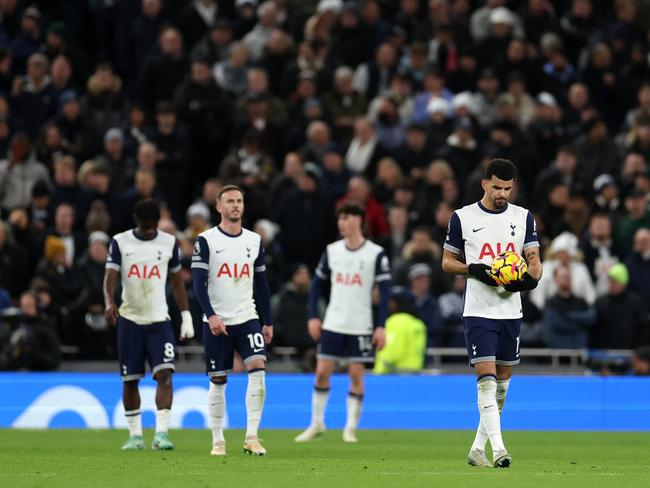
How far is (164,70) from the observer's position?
87.6ft

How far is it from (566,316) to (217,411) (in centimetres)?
862

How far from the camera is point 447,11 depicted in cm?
2791

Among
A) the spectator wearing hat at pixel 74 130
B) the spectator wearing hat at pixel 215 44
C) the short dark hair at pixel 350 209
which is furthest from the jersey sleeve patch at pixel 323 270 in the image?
the spectator wearing hat at pixel 215 44

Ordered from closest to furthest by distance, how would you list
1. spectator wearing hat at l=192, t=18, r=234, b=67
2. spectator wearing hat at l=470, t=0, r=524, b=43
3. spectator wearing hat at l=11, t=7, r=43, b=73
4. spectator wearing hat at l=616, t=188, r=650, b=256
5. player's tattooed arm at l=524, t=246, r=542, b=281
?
1. player's tattooed arm at l=524, t=246, r=542, b=281
2. spectator wearing hat at l=616, t=188, r=650, b=256
3. spectator wearing hat at l=192, t=18, r=234, b=67
4. spectator wearing hat at l=11, t=7, r=43, b=73
5. spectator wearing hat at l=470, t=0, r=524, b=43

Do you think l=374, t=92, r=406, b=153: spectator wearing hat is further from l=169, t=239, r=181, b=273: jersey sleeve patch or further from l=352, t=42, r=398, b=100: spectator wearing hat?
l=169, t=239, r=181, b=273: jersey sleeve patch

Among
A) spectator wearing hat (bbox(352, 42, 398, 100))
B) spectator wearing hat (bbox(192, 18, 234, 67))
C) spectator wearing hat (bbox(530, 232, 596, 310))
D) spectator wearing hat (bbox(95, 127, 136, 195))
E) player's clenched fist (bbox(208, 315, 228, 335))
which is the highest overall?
spectator wearing hat (bbox(192, 18, 234, 67))

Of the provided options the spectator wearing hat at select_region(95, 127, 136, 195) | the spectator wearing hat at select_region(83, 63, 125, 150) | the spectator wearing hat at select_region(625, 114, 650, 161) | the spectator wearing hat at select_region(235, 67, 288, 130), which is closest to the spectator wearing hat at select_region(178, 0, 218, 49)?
the spectator wearing hat at select_region(83, 63, 125, 150)

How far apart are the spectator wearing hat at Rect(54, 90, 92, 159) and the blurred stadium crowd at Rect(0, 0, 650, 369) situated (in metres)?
0.03

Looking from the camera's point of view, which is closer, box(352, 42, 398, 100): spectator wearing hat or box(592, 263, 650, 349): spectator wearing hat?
box(592, 263, 650, 349): spectator wearing hat

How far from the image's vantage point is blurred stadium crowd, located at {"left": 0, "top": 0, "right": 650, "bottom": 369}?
888 inches

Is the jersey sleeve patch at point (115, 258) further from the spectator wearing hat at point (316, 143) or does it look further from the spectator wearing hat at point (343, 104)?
the spectator wearing hat at point (343, 104)

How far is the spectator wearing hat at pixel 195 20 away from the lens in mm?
28359

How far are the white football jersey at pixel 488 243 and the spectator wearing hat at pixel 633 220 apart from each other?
10938 mm

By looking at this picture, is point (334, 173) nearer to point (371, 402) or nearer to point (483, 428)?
point (371, 402)
